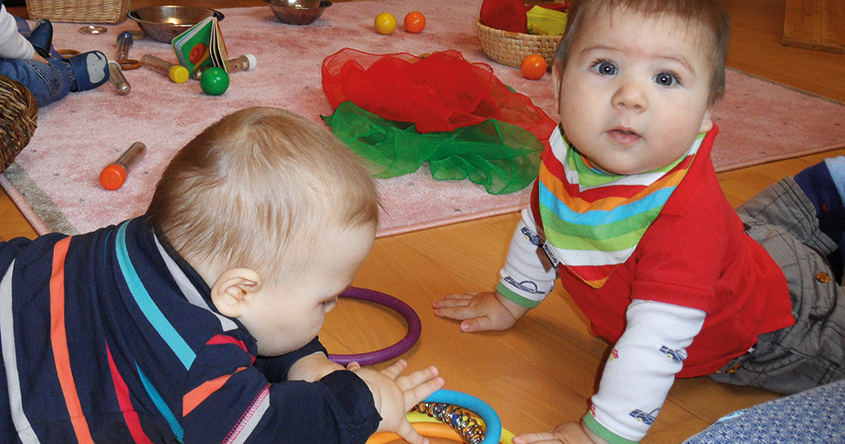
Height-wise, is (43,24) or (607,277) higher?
(607,277)

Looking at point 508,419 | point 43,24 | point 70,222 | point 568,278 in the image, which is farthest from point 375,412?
point 43,24

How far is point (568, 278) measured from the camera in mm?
919

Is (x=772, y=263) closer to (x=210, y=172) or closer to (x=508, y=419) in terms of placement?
(x=508, y=419)

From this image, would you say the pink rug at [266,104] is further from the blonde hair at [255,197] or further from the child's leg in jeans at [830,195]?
the blonde hair at [255,197]

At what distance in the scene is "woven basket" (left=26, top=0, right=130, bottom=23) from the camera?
2.34 m

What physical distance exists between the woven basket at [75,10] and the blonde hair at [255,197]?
6.64ft

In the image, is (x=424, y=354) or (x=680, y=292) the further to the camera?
(x=424, y=354)

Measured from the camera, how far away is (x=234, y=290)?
0.60 meters

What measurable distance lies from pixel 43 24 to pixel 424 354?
4.73ft

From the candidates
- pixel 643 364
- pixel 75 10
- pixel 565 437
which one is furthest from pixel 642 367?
pixel 75 10

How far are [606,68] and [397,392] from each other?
1.31 ft

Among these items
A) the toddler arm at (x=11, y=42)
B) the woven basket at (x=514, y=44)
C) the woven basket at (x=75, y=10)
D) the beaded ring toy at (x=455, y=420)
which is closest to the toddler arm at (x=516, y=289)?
the beaded ring toy at (x=455, y=420)

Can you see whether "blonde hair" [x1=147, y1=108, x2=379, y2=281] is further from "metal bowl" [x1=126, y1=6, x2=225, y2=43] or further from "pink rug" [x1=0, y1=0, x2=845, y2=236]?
"metal bowl" [x1=126, y1=6, x2=225, y2=43]

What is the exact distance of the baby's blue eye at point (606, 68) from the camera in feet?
2.47
